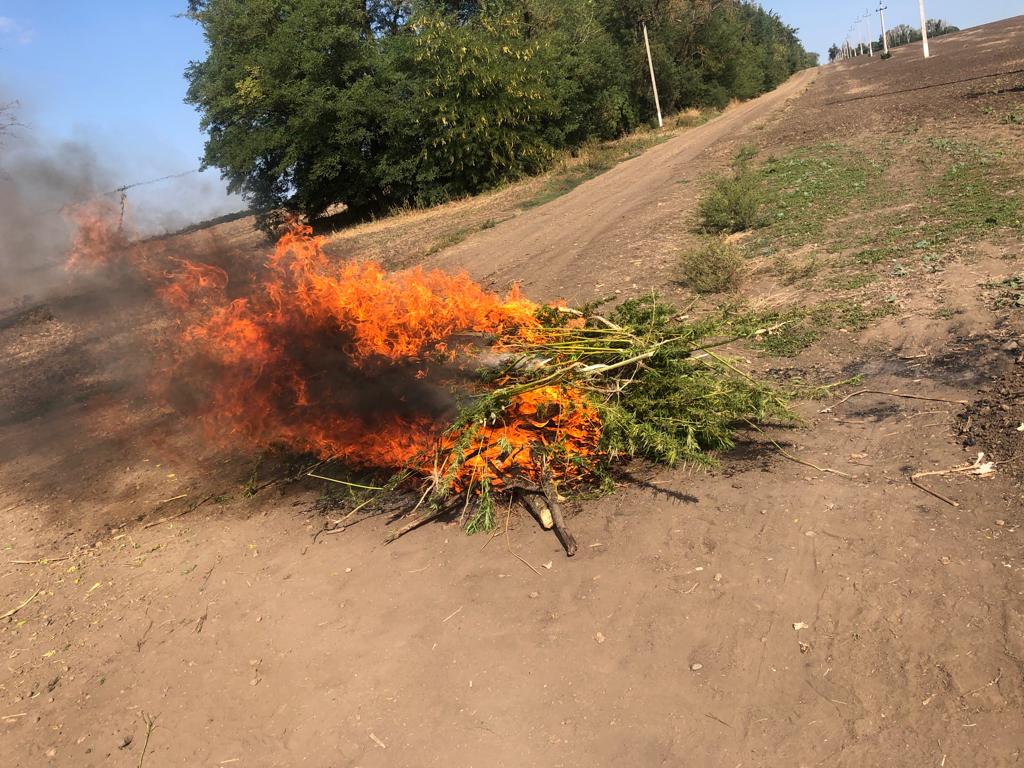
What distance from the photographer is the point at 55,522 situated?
6.16 m

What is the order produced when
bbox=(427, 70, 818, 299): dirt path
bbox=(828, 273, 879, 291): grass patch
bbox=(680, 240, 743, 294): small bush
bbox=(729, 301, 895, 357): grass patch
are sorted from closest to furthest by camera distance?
bbox=(729, 301, 895, 357): grass patch < bbox=(828, 273, 879, 291): grass patch < bbox=(680, 240, 743, 294): small bush < bbox=(427, 70, 818, 299): dirt path

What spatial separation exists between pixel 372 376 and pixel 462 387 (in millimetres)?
857

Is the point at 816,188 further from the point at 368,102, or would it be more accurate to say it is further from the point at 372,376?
the point at 368,102

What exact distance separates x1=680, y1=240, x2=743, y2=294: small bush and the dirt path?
90 centimetres

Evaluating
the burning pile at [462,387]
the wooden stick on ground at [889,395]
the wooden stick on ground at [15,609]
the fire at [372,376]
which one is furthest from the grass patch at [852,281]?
the wooden stick on ground at [15,609]

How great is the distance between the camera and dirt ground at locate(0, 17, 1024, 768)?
3.19 meters

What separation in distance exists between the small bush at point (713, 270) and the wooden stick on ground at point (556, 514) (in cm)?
520

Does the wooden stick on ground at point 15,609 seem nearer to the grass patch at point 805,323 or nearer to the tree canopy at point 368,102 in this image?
the grass patch at point 805,323

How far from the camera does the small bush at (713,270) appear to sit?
914 cm

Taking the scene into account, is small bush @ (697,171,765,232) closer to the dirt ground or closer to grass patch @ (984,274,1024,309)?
grass patch @ (984,274,1024,309)

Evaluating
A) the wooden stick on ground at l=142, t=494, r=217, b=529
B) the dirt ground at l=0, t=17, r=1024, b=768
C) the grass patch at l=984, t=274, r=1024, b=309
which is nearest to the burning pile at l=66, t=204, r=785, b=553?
the dirt ground at l=0, t=17, r=1024, b=768

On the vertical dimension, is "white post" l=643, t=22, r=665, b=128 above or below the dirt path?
above

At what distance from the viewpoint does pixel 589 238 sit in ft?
45.7

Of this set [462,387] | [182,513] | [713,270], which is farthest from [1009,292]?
[182,513]
